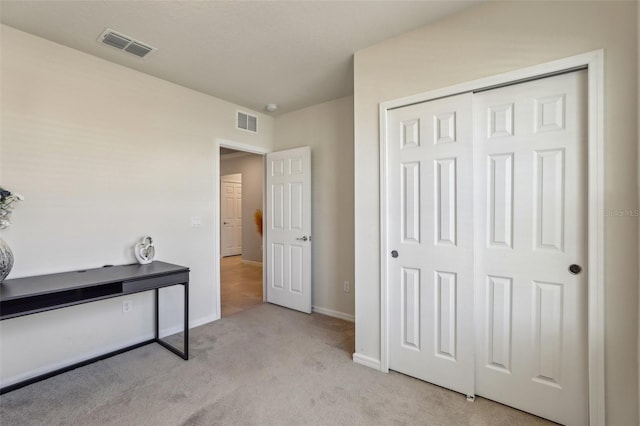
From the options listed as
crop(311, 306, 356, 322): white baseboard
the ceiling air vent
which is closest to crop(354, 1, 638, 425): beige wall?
crop(311, 306, 356, 322): white baseboard

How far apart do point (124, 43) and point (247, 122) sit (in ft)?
5.34

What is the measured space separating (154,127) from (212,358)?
7.36 feet

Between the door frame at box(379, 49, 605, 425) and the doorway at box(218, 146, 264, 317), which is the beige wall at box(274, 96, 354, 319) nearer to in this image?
the doorway at box(218, 146, 264, 317)

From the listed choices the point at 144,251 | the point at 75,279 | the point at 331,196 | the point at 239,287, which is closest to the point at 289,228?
the point at 331,196

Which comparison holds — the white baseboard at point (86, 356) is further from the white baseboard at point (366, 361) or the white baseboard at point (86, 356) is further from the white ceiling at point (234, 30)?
the white ceiling at point (234, 30)

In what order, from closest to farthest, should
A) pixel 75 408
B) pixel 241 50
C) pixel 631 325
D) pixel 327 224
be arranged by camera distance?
1. pixel 631 325
2. pixel 75 408
3. pixel 241 50
4. pixel 327 224

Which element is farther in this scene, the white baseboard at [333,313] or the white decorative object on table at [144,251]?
the white baseboard at [333,313]

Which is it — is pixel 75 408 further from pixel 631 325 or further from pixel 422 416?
pixel 631 325

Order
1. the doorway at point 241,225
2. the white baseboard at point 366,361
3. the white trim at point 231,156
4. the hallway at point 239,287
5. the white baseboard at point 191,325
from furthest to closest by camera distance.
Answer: the white trim at point 231,156, the doorway at point 241,225, the hallway at point 239,287, the white baseboard at point 191,325, the white baseboard at point 366,361

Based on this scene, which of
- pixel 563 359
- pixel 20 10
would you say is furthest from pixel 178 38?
pixel 563 359

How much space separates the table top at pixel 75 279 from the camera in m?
1.87

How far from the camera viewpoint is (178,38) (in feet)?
7.39

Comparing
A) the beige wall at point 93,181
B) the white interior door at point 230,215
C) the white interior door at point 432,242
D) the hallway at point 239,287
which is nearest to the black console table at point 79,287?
the beige wall at point 93,181

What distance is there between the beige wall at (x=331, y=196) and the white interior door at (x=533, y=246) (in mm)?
1663
